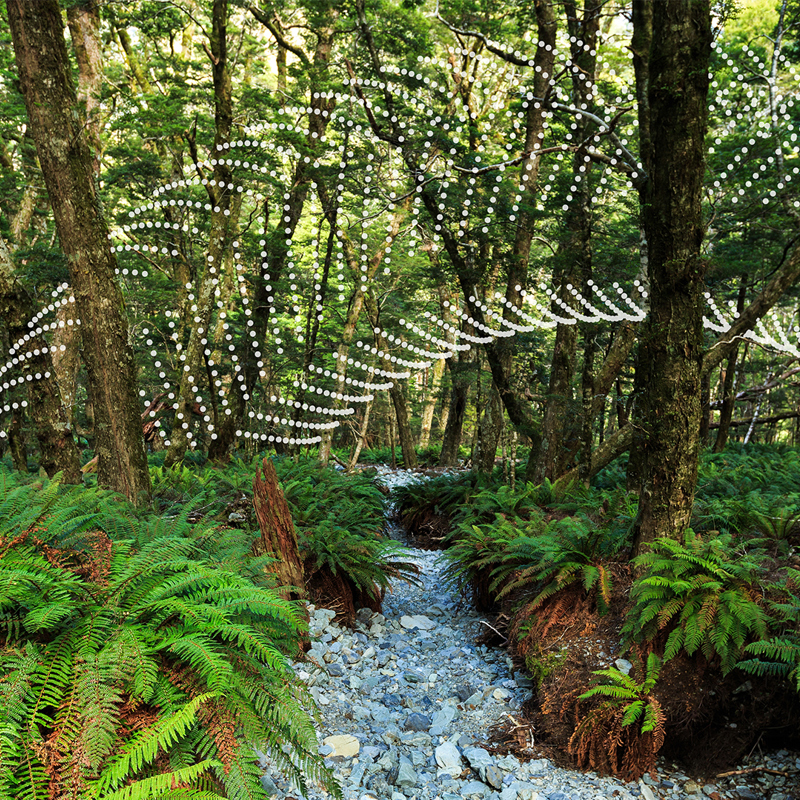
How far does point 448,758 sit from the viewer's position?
404 cm

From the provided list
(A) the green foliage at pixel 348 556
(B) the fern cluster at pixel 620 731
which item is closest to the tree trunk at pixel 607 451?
(A) the green foliage at pixel 348 556

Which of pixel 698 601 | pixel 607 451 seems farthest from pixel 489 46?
pixel 698 601

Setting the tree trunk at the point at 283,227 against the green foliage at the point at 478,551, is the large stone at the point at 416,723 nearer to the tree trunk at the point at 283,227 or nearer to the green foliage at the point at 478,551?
the green foliage at the point at 478,551

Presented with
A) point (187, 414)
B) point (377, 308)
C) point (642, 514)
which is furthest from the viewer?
point (377, 308)

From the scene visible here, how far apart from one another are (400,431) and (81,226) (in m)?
11.0

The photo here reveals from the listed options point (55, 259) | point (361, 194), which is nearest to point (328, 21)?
point (361, 194)

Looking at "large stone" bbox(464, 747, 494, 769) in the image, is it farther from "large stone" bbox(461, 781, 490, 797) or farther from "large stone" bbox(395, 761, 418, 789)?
"large stone" bbox(395, 761, 418, 789)

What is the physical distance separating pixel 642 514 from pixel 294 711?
321 cm

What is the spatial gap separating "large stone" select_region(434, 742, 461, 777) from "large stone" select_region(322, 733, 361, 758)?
56cm

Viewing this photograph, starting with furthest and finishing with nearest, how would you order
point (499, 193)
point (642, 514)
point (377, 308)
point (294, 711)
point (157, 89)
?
point (157, 89) < point (377, 308) < point (499, 193) < point (642, 514) < point (294, 711)

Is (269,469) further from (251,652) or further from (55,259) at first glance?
(55,259)

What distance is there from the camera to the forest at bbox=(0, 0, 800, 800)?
9.20 ft

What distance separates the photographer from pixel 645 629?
4148 millimetres

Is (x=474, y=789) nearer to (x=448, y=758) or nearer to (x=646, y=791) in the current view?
(x=448, y=758)
